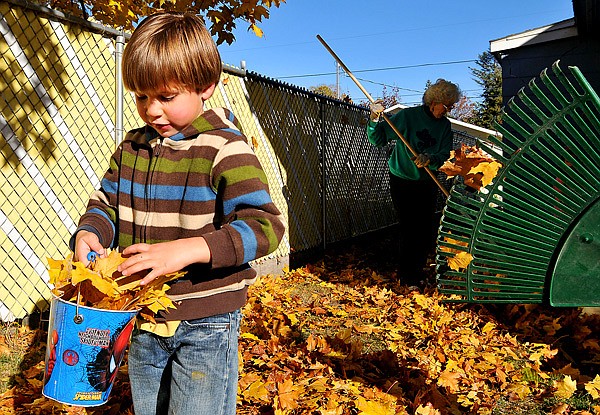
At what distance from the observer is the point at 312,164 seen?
23.2 feet

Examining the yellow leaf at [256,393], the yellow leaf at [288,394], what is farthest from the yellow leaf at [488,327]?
the yellow leaf at [256,393]

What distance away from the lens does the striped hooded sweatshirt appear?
1.45m

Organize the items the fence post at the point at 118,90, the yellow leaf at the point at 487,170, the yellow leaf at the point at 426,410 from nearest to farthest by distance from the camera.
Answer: the yellow leaf at the point at 487,170 < the yellow leaf at the point at 426,410 < the fence post at the point at 118,90

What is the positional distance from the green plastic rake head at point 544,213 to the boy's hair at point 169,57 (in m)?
0.90

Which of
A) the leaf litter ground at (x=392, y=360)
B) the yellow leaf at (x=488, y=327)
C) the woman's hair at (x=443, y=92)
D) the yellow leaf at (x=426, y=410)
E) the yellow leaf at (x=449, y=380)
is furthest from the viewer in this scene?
the woman's hair at (x=443, y=92)

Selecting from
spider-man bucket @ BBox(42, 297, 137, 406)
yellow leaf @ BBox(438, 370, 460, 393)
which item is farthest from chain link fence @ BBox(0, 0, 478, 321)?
yellow leaf @ BBox(438, 370, 460, 393)

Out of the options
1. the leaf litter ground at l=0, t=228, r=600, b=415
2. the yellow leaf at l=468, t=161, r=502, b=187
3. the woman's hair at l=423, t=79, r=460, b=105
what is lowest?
the leaf litter ground at l=0, t=228, r=600, b=415

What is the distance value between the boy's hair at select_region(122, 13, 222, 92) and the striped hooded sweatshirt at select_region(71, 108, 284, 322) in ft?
0.48

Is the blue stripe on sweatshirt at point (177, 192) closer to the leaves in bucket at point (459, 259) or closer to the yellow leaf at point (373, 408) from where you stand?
the leaves in bucket at point (459, 259)

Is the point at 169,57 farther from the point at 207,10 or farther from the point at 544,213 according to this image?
the point at 207,10

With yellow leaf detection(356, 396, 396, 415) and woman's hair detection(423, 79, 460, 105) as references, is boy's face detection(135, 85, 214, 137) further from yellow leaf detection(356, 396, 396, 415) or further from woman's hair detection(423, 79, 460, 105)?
woman's hair detection(423, 79, 460, 105)

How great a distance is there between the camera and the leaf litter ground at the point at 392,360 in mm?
2758

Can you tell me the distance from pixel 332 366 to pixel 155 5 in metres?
3.07

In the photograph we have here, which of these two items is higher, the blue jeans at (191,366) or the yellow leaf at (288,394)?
the blue jeans at (191,366)
